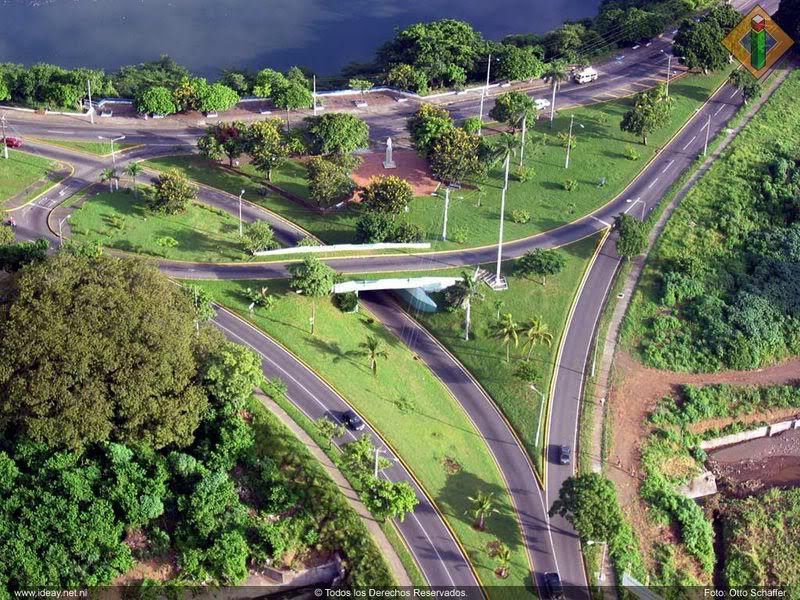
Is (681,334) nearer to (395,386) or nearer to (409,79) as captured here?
(395,386)

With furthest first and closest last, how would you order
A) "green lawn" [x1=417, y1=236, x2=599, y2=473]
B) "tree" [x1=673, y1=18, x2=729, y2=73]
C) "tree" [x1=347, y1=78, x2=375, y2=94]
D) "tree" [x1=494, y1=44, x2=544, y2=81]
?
"tree" [x1=673, y1=18, x2=729, y2=73] < "tree" [x1=494, y1=44, x2=544, y2=81] < "tree" [x1=347, y1=78, x2=375, y2=94] < "green lawn" [x1=417, y1=236, x2=599, y2=473]

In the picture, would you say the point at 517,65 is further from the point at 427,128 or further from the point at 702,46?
the point at 427,128

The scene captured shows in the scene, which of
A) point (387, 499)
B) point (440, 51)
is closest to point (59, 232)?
point (387, 499)

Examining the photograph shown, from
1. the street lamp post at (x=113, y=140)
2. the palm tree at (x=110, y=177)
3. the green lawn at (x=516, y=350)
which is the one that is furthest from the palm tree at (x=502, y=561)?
the street lamp post at (x=113, y=140)

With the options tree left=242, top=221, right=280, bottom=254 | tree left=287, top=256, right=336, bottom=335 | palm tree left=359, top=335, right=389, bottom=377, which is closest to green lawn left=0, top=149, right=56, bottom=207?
tree left=242, top=221, right=280, bottom=254

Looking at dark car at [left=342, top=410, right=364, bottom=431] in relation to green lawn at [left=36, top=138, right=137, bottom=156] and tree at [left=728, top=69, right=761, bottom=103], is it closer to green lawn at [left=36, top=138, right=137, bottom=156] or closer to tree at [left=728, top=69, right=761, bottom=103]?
green lawn at [left=36, top=138, right=137, bottom=156]

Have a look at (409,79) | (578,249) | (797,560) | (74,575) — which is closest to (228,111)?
(409,79)
